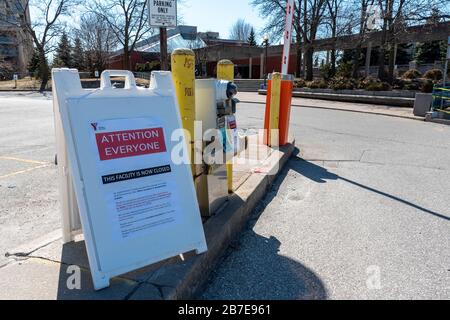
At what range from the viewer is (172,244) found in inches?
105

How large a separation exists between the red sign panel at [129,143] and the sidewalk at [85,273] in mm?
837

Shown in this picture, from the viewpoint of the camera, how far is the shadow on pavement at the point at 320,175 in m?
4.55

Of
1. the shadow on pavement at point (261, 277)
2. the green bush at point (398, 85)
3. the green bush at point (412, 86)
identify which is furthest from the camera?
the green bush at point (398, 85)

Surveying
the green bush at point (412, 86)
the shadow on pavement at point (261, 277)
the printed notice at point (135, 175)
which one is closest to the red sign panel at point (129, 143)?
the printed notice at point (135, 175)

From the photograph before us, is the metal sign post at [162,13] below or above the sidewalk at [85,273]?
above

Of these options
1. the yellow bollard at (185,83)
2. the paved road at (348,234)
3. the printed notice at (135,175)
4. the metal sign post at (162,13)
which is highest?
the metal sign post at (162,13)

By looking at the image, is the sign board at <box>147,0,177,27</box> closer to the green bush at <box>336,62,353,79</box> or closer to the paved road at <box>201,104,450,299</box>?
the paved road at <box>201,104,450,299</box>

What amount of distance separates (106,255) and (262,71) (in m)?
41.3

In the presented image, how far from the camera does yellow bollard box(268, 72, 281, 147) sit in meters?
6.60

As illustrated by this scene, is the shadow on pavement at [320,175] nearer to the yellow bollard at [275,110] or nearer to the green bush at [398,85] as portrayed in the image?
the yellow bollard at [275,110]

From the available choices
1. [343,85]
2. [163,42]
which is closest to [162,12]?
[163,42]

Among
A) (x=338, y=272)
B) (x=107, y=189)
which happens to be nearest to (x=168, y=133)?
(x=107, y=189)

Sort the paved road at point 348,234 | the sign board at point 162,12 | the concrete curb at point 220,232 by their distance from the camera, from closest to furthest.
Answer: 1. the concrete curb at point 220,232
2. the paved road at point 348,234
3. the sign board at point 162,12
